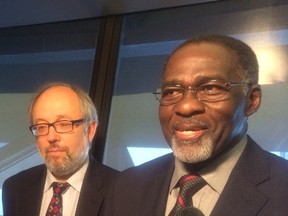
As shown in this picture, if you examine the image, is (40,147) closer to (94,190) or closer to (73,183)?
(73,183)

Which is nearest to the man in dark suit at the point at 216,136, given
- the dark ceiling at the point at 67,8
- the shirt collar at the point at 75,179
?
the shirt collar at the point at 75,179

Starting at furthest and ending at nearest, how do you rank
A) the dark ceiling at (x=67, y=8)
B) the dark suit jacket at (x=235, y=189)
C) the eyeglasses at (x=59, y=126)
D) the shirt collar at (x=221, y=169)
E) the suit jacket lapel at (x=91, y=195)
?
the dark ceiling at (x=67, y=8)
the eyeglasses at (x=59, y=126)
the suit jacket lapel at (x=91, y=195)
the shirt collar at (x=221, y=169)
the dark suit jacket at (x=235, y=189)

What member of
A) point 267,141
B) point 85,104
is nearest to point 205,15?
point 267,141

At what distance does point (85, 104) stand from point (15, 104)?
1260 mm

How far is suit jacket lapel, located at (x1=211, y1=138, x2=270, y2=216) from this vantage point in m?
0.98

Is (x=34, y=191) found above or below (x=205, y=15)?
below

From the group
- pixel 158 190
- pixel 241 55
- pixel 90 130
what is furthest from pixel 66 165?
pixel 241 55

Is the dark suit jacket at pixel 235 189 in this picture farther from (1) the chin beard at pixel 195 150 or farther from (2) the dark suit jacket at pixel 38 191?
(2) the dark suit jacket at pixel 38 191

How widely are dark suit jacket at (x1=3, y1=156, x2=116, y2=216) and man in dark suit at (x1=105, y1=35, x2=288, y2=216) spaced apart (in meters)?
0.58

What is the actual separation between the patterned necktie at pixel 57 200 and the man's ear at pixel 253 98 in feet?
3.40

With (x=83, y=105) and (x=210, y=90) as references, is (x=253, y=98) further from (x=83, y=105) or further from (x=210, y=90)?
(x=83, y=105)

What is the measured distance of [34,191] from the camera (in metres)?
1.80

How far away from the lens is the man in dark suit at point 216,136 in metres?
1.00

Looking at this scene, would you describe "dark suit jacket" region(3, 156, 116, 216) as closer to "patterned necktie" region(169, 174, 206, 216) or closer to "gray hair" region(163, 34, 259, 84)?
"patterned necktie" region(169, 174, 206, 216)
